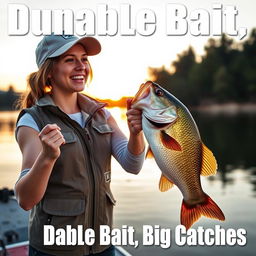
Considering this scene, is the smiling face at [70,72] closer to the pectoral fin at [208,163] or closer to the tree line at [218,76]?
the pectoral fin at [208,163]

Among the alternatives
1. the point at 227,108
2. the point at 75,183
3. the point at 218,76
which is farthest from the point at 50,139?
the point at 227,108

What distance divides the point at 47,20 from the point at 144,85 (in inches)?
69.1

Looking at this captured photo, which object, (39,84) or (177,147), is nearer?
(177,147)

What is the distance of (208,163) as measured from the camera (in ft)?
7.43

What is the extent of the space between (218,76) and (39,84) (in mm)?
71785

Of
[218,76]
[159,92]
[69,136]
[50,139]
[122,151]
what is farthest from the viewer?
[218,76]

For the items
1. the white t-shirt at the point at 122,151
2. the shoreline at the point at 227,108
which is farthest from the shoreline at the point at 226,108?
the white t-shirt at the point at 122,151

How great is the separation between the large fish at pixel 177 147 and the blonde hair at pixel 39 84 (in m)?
0.52

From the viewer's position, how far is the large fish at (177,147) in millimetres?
2160

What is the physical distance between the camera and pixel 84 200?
229 centimetres

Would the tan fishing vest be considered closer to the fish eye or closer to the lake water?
the fish eye

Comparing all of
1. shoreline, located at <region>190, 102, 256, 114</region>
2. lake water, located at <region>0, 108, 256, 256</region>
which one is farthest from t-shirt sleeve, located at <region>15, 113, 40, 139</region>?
shoreline, located at <region>190, 102, 256, 114</region>

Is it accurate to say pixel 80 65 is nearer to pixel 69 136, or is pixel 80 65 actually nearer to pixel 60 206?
pixel 69 136

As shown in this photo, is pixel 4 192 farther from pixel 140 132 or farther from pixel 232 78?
pixel 232 78
